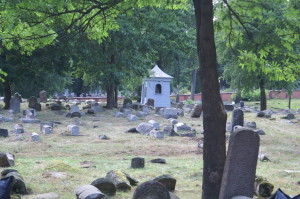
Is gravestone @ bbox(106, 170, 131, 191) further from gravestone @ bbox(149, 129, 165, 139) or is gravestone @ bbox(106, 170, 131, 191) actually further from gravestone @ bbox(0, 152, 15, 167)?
gravestone @ bbox(149, 129, 165, 139)

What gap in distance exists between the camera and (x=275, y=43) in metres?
9.23

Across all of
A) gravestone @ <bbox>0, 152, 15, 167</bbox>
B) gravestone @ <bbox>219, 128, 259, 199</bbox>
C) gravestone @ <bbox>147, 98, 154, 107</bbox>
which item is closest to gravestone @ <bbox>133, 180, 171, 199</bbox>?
gravestone @ <bbox>219, 128, 259, 199</bbox>

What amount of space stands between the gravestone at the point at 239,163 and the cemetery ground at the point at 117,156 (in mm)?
1858

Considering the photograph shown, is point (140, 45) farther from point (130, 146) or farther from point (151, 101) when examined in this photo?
point (130, 146)

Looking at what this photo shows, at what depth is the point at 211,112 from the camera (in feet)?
25.8

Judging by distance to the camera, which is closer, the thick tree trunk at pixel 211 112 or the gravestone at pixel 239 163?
the gravestone at pixel 239 163

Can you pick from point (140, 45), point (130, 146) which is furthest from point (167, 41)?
point (130, 146)

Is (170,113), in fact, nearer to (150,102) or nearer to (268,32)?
(150,102)

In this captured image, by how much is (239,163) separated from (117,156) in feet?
27.2

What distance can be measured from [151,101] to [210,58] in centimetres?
3402

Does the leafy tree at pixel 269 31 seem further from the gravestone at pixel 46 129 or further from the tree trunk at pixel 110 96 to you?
the tree trunk at pixel 110 96

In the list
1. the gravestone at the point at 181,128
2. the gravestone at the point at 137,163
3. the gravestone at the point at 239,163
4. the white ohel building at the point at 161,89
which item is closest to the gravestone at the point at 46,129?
the gravestone at the point at 181,128

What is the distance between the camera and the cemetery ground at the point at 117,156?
10.3 meters

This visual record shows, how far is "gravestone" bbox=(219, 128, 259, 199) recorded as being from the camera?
741 cm
